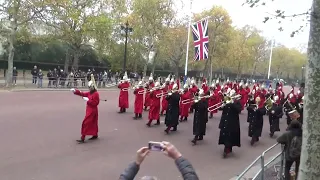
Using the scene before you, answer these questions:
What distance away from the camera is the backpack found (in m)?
6.86

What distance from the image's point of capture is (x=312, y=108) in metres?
4.15

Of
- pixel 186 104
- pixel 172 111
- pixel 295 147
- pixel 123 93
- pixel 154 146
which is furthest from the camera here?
pixel 123 93

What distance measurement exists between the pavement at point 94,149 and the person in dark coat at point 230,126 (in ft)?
1.41

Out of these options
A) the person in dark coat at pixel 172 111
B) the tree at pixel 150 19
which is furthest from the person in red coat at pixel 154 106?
the tree at pixel 150 19

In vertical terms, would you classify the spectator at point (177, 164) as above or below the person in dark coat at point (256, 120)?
above

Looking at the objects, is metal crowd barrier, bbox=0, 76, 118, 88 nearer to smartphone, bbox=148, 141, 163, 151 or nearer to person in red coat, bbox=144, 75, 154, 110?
person in red coat, bbox=144, 75, 154, 110

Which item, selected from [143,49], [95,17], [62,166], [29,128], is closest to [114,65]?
[143,49]

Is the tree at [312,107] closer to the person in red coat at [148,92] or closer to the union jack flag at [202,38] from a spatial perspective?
the person in red coat at [148,92]

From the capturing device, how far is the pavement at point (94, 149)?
7.86m

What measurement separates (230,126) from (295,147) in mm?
3271

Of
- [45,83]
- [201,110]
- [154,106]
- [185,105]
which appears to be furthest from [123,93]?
[45,83]

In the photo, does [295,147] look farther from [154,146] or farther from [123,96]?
[123,96]

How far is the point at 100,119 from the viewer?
14555 mm

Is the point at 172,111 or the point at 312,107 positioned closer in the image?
the point at 312,107
